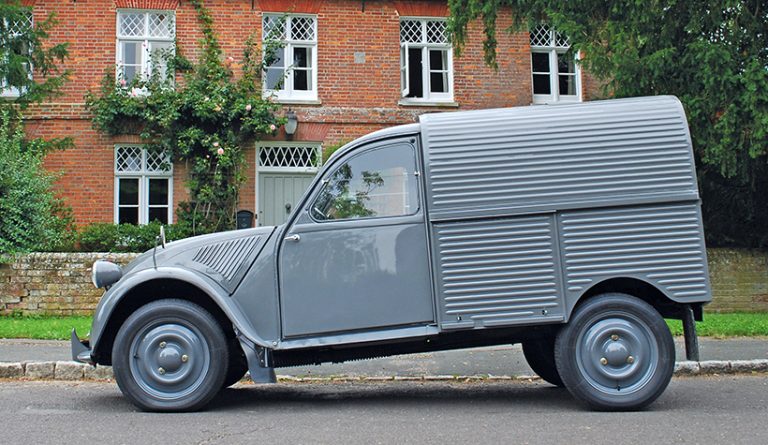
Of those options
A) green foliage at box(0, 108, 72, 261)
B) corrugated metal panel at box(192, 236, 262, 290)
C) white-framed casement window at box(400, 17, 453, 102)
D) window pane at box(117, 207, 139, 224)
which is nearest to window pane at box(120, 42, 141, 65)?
window pane at box(117, 207, 139, 224)

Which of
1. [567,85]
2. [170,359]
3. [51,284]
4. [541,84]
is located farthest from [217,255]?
[567,85]

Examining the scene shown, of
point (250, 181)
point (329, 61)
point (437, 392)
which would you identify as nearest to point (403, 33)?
point (329, 61)

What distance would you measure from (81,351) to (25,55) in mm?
11266

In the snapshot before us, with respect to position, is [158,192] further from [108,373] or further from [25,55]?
[108,373]

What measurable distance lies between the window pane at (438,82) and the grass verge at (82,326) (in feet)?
26.3

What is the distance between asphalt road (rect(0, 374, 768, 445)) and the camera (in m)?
5.42

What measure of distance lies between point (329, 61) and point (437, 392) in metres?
11.8

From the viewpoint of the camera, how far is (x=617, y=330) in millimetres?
6305

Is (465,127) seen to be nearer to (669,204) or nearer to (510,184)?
(510,184)

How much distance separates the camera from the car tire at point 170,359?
632 cm

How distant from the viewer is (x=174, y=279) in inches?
251

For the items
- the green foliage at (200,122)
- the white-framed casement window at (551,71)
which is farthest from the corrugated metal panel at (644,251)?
the white-framed casement window at (551,71)

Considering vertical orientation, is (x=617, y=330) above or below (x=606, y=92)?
below

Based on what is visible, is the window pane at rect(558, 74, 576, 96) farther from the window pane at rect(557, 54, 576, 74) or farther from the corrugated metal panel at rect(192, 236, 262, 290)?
the corrugated metal panel at rect(192, 236, 262, 290)
